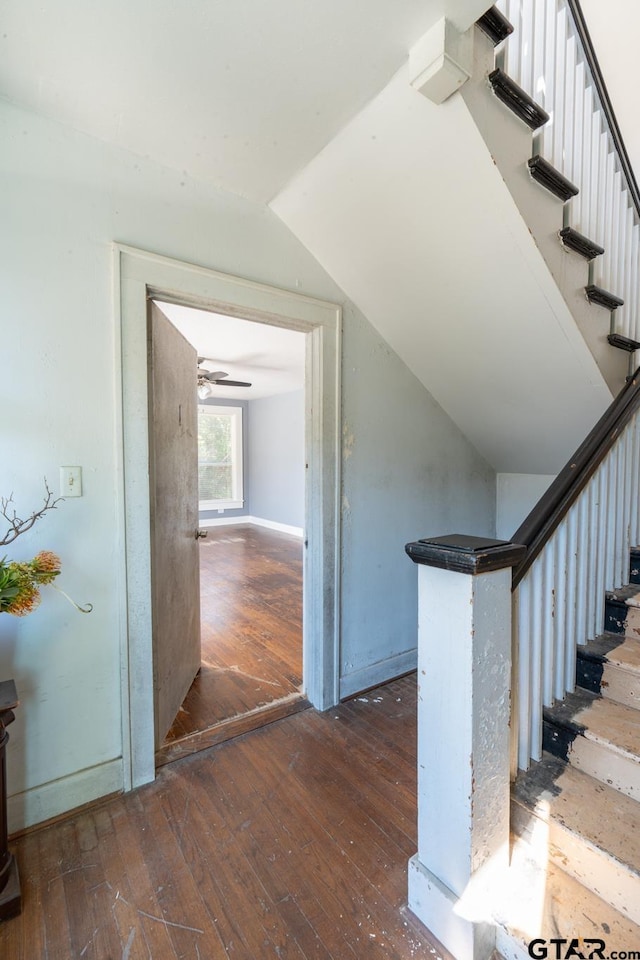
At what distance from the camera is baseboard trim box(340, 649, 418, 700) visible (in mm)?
2428

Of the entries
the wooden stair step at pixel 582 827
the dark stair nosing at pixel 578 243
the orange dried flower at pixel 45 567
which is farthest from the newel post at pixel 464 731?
the dark stair nosing at pixel 578 243

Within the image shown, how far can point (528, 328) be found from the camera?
1.93 meters

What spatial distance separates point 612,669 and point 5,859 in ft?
6.88

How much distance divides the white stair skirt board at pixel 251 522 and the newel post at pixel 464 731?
6.06m

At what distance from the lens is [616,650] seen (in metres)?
1.61

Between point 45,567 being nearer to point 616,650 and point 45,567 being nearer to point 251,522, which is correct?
point 616,650

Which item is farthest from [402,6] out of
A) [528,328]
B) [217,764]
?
[217,764]

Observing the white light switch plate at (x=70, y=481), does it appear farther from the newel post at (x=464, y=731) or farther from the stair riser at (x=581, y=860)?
the stair riser at (x=581, y=860)

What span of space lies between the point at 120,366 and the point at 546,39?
7.02ft

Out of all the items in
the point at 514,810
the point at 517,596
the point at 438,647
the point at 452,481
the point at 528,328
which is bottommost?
the point at 514,810

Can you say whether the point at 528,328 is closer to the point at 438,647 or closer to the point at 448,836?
the point at 438,647

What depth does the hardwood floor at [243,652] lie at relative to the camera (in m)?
2.16

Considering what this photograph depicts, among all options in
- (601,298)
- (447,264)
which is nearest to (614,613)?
(601,298)

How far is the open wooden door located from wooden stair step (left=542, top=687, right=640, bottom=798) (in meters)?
1.59
